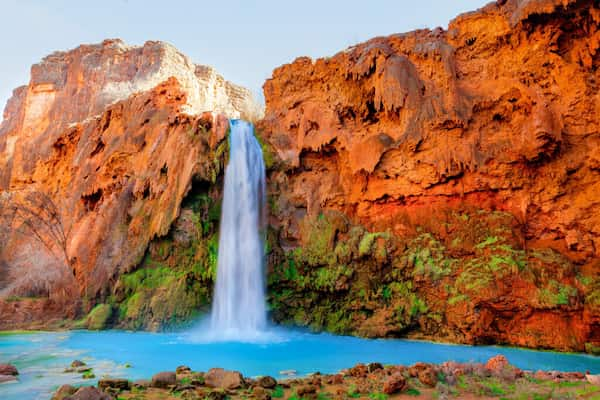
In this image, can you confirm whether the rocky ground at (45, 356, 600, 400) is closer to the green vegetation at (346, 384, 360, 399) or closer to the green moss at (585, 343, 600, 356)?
the green vegetation at (346, 384, 360, 399)

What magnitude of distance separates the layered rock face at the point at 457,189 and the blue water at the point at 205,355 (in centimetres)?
139

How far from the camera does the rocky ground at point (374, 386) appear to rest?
5.50 metres

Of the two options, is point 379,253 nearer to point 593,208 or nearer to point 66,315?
point 593,208

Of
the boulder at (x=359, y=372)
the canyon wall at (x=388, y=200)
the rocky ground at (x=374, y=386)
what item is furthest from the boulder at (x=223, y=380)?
the canyon wall at (x=388, y=200)

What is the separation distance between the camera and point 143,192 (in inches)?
682

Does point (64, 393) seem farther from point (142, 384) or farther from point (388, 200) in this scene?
point (388, 200)

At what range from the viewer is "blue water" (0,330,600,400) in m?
7.72

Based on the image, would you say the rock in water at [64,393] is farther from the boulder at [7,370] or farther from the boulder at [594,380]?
the boulder at [594,380]

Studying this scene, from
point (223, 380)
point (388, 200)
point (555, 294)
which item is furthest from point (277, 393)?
point (388, 200)

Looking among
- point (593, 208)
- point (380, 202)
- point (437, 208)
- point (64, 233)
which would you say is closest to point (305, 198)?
point (380, 202)

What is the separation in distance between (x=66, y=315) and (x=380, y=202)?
12747 mm

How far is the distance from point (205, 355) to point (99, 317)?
7006mm

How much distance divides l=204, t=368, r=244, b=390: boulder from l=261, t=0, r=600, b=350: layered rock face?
8.50 m

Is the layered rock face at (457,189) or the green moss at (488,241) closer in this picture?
the layered rock face at (457,189)
